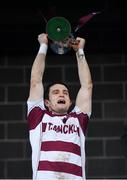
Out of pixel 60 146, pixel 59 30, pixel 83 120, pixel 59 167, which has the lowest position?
pixel 59 167

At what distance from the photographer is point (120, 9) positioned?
536 centimetres

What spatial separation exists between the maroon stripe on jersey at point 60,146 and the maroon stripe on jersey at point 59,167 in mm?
80

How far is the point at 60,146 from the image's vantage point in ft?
12.7

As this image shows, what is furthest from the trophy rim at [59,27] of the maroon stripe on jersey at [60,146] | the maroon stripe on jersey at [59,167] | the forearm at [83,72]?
the maroon stripe on jersey at [59,167]

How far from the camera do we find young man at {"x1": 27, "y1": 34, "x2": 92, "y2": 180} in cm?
385

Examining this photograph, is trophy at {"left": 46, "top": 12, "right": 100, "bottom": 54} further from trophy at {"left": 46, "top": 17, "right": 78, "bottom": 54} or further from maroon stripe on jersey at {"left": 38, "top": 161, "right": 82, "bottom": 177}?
maroon stripe on jersey at {"left": 38, "top": 161, "right": 82, "bottom": 177}

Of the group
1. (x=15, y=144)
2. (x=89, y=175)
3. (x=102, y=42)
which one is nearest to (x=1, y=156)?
(x=15, y=144)

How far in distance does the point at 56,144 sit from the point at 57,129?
92 mm

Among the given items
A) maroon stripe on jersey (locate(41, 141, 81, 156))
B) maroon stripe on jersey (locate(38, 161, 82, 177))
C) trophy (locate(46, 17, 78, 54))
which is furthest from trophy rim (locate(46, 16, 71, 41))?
maroon stripe on jersey (locate(38, 161, 82, 177))

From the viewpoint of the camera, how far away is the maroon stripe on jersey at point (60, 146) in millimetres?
3879

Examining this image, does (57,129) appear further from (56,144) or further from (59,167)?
(59,167)

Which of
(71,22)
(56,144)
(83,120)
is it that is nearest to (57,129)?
(56,144)

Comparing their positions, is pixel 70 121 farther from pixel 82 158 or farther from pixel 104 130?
pixel 104 130

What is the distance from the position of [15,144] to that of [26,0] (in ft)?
Answer: 3.70
